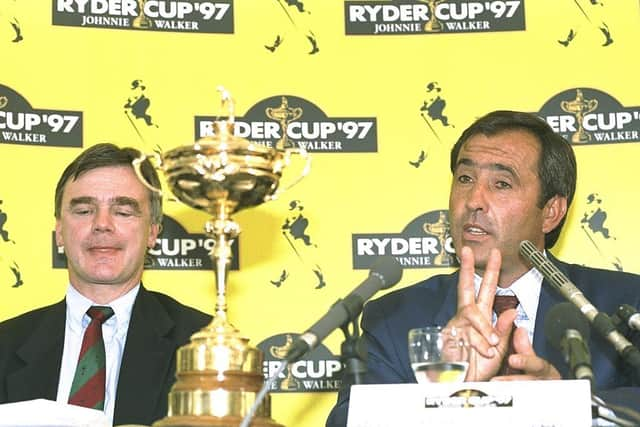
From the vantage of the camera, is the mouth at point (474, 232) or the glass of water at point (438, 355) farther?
the mouth at point (474, 232)

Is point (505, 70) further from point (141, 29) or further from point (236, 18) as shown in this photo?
point (141, 29)

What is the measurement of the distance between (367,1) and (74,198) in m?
1.30

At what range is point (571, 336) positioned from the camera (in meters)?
2.25

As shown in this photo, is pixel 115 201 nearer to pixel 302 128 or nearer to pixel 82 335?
pixel 82 335

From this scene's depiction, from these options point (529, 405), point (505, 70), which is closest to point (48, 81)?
point (505, 70)

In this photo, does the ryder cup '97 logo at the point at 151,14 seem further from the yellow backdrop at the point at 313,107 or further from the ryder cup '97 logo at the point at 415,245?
the ryder cup '97 logo at the point at 415,245

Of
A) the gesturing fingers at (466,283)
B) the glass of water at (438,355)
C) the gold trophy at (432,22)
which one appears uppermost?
the gold trophy at (432,22)

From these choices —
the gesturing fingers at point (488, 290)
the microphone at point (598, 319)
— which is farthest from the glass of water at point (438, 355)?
the gesturing fingers at point (488, 290)

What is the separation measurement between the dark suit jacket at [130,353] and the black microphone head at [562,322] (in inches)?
57.4

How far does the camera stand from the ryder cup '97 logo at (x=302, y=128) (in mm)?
4109

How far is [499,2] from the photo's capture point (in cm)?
423

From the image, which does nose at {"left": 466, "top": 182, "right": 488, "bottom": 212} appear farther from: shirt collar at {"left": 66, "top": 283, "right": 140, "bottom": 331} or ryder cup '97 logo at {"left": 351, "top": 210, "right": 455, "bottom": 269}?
shirt collar at {"left": 66, "top": 283, "right": 140, "bottom": 331}

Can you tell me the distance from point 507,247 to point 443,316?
302 mm

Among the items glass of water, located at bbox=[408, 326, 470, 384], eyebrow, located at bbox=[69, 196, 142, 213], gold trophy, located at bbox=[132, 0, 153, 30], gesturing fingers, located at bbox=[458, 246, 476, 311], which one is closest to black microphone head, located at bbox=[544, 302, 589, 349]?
glass of water, located at bbox=[408, 326, 470, 384]
